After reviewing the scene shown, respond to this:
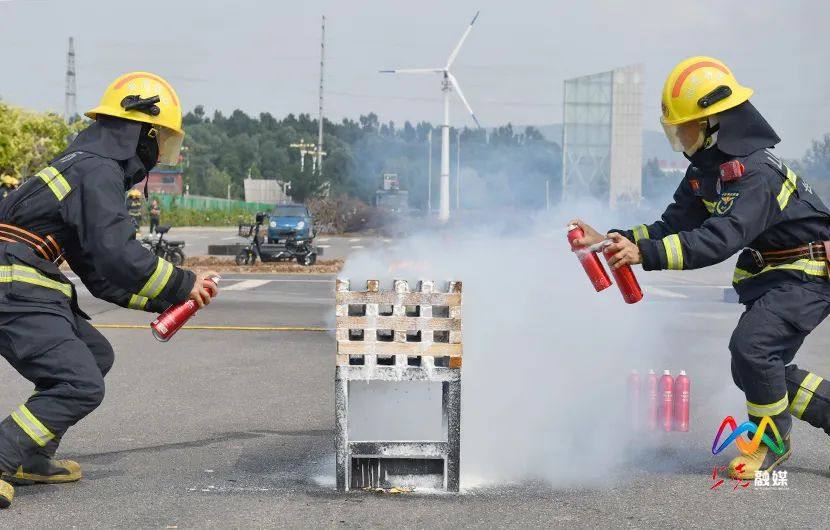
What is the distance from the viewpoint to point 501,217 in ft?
37.2

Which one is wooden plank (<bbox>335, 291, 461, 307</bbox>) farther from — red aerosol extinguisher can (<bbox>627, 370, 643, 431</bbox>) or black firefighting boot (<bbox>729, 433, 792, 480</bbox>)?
red aerosol extinguisher can (<bbox>627, 370, 643, 431</bbox>)

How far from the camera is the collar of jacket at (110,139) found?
15.1 ft

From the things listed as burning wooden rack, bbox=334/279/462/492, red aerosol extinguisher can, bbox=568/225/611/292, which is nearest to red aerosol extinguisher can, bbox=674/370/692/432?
red aerosol extinguisher can, bbox=568/225/611/292

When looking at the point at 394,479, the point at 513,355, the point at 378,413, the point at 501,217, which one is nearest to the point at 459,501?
the point at 394,479

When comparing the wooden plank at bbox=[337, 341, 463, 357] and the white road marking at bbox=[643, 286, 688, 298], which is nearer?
the wooden plank at bbox=[337, 341, 463, 357]

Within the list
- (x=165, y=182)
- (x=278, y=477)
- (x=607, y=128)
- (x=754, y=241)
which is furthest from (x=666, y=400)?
(x=165, y=182)

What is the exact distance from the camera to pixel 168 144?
498 centimetres

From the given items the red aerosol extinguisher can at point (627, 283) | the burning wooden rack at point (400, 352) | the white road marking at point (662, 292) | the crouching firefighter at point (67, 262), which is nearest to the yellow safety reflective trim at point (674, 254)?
the red aerosol extinguisher can at point (627, 283)

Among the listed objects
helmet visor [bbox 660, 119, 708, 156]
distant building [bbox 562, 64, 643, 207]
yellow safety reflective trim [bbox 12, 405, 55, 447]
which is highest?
distant building [bbox 562, 64, 643, 207]

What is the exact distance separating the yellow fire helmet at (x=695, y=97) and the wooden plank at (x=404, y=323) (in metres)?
1.53

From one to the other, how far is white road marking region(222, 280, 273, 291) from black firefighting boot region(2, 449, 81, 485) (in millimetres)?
12191

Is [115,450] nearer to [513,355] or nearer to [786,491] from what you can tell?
[513,355]

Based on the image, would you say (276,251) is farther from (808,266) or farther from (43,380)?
(808,266)

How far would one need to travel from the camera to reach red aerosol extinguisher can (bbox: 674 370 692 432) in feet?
19.8
